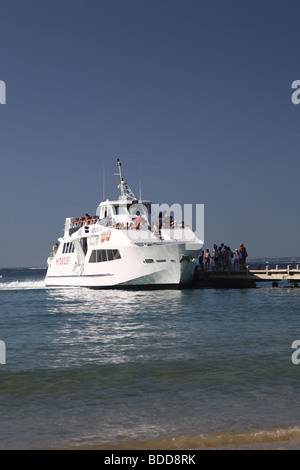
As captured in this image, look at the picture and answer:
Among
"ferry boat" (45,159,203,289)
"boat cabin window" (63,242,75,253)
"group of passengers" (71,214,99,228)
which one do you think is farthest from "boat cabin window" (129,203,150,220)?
"boat cabin window" (63,242,75,253)

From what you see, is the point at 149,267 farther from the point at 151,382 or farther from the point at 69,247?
the point at 151,382

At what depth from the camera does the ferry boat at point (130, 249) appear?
107 ft

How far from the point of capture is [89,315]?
2262 cm

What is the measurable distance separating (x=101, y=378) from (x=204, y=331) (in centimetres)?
691

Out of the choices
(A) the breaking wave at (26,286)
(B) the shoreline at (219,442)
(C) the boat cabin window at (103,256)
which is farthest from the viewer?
(A) the breaking wave at (26,286)

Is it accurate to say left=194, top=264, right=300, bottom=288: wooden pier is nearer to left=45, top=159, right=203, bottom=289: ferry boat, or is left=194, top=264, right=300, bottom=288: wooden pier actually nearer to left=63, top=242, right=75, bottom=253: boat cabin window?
left=45, top=159, right=203, bottom=289: ferry boat

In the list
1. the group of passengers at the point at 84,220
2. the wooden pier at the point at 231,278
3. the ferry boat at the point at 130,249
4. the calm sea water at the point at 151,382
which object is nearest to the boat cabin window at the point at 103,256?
the ferry boat at the point at 130,249

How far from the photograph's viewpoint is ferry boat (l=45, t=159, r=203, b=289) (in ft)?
107

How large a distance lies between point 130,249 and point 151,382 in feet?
72.8

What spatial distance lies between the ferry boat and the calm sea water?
11.9m

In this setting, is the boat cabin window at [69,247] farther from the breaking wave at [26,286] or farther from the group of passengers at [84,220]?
the breaking wave at [26,286]

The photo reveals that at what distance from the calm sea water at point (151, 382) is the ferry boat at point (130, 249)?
11.9 meters
